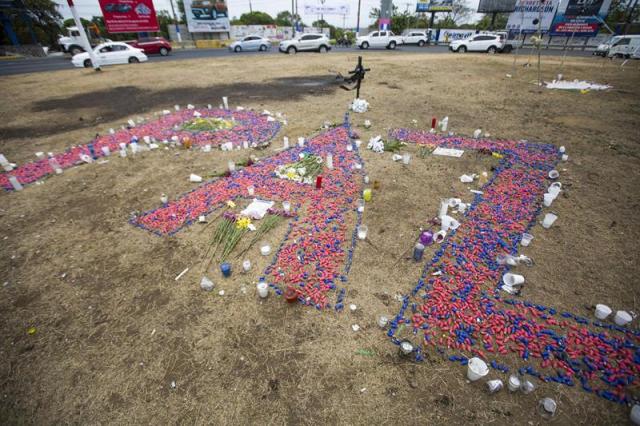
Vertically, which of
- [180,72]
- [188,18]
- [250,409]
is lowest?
[250,409]

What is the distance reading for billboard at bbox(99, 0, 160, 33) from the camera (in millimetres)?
24672

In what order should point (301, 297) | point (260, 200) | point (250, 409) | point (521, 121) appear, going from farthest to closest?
1. point (521, 121)
2. point (260, 200)
3. point (301, 297)
4. point (250, 409)

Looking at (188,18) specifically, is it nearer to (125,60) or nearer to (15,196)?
(125,60)

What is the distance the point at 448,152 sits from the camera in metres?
5.91

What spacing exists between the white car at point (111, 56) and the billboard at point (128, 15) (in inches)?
404

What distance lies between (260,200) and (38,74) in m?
19.7

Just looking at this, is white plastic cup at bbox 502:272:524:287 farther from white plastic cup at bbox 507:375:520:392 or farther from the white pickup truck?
the white pickup truck

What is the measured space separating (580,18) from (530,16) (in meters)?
3.80

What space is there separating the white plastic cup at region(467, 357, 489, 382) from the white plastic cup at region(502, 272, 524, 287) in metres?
1.10

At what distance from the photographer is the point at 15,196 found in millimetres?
4758

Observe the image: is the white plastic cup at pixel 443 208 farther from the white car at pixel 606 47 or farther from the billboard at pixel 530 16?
the billboard at pixel 530 16

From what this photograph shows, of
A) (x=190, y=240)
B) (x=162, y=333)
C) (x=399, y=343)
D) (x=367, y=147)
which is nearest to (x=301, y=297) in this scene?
(x=399, y=343)

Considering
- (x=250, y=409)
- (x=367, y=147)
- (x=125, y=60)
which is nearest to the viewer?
(x=250, y=409)

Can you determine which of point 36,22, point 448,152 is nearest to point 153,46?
point 36,22
